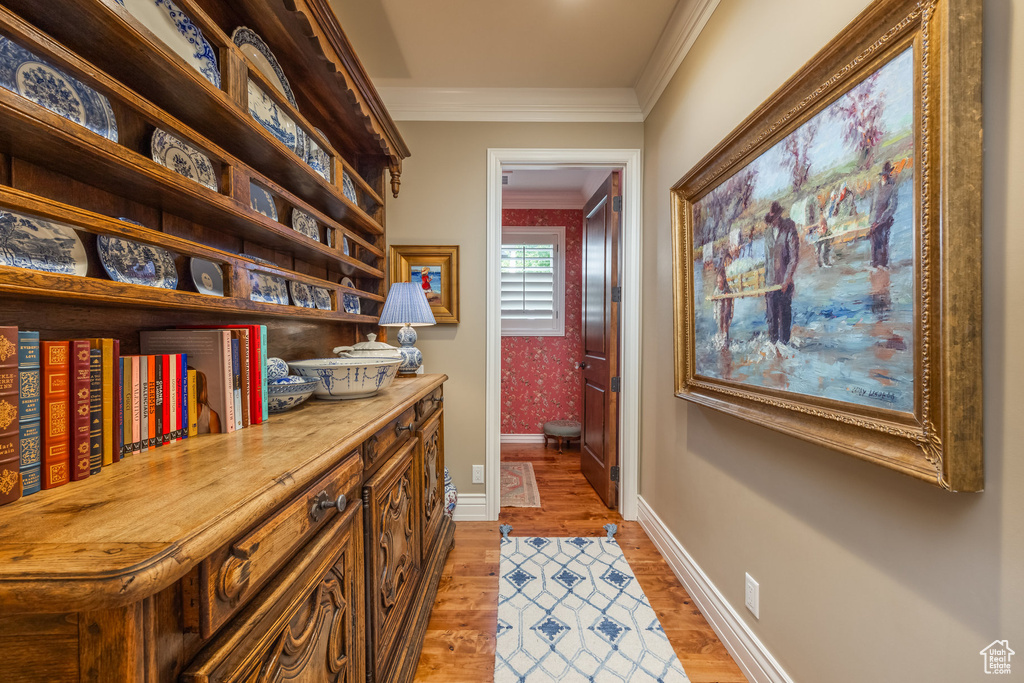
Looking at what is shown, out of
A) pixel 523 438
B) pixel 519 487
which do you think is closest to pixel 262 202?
pixel 519 487

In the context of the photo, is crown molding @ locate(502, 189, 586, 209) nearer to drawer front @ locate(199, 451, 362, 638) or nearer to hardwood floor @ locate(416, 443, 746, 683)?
hardwood floor @ locate(416, 443, 746, 683)

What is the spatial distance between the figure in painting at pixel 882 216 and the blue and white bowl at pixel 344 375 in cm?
135

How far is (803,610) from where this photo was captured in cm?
113

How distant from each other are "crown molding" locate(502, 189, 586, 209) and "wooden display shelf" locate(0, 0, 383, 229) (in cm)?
305

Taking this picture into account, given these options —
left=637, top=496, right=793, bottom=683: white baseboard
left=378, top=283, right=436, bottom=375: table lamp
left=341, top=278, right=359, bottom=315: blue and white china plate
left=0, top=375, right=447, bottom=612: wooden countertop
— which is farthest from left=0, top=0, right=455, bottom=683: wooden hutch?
left=637, top=496, right=793, bottom=683: white baseboard

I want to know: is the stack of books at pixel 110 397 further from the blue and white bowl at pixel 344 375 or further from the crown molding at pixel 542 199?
the crown molding at pixel 542 199

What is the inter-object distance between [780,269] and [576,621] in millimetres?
1537

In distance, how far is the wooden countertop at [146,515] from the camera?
1.23 ft

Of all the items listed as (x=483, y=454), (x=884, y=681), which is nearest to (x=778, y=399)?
(x=884, y=681)

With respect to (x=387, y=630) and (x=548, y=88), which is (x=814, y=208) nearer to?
(x=387, y=630)

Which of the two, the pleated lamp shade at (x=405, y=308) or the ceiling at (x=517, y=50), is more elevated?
the ceiling at (x=517, y=50)

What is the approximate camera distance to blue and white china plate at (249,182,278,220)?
1.23 metres

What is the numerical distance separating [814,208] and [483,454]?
205 centimetres

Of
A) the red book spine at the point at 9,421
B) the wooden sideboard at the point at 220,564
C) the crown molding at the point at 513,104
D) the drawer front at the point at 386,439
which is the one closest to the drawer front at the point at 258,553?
the wooden sideboard at the point at 220,564
